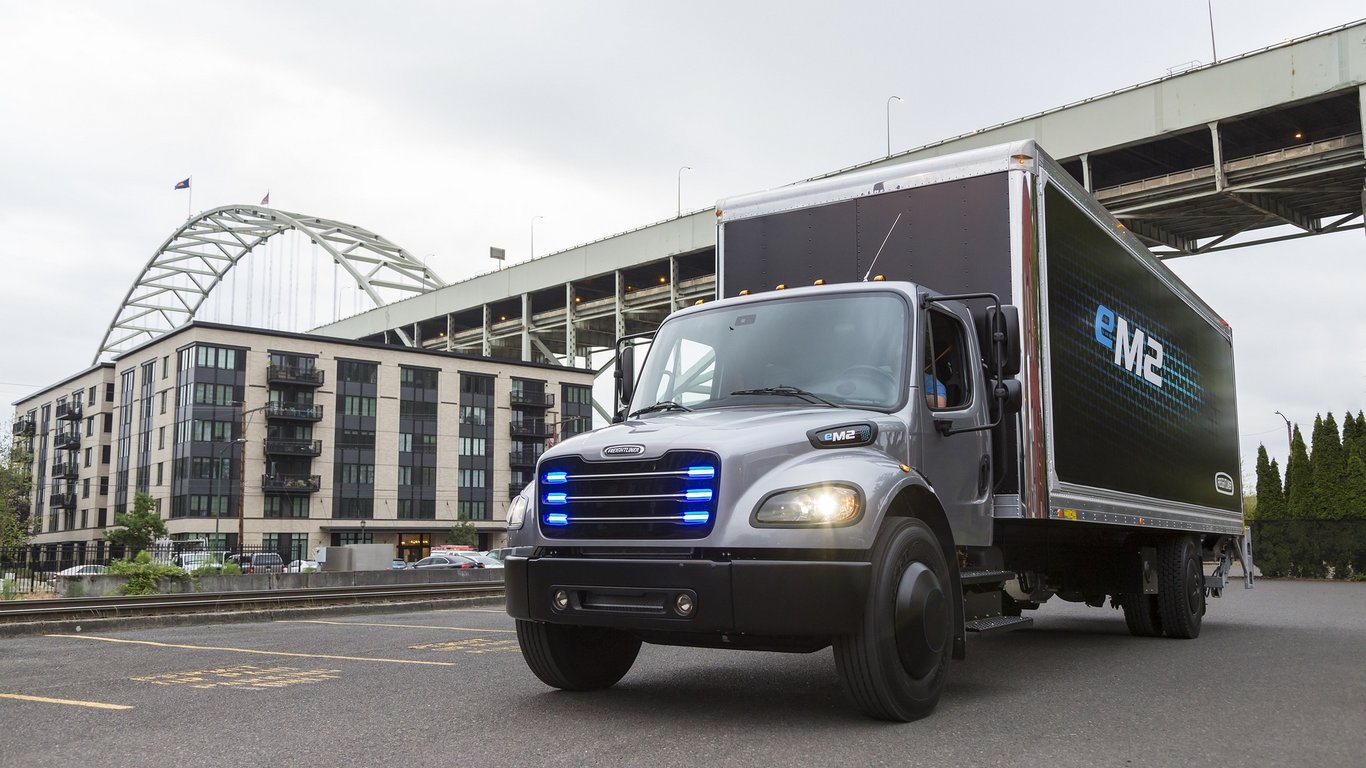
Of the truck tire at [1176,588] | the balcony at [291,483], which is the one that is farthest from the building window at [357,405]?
the truck tire at [1176,588]

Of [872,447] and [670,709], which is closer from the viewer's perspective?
[872,447]

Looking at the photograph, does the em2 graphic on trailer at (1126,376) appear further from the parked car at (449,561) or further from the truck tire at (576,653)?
the parked car at (449,561)

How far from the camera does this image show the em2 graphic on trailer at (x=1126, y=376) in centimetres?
905

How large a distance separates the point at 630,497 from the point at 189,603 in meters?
16.3

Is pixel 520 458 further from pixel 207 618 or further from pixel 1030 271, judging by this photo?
pixel 1030 271

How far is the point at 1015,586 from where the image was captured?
31.3 ft

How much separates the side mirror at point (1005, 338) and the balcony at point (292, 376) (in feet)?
245

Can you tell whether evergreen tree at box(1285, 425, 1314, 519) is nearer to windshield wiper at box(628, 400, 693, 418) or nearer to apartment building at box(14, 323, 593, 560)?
windshield wiper at box(628, 400, 693, 418)

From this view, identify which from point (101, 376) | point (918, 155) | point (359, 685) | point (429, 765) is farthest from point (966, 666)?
point (101, 376)

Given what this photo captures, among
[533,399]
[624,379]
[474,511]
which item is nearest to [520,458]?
[533,399]

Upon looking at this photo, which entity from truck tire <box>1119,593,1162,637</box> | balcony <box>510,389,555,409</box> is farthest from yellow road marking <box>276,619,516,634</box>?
balcony <box>510,389,555,409</box>

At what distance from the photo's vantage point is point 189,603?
65.5ft

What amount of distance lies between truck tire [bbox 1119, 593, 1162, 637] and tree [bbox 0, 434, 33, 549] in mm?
48514

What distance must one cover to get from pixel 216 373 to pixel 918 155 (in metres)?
49.1
